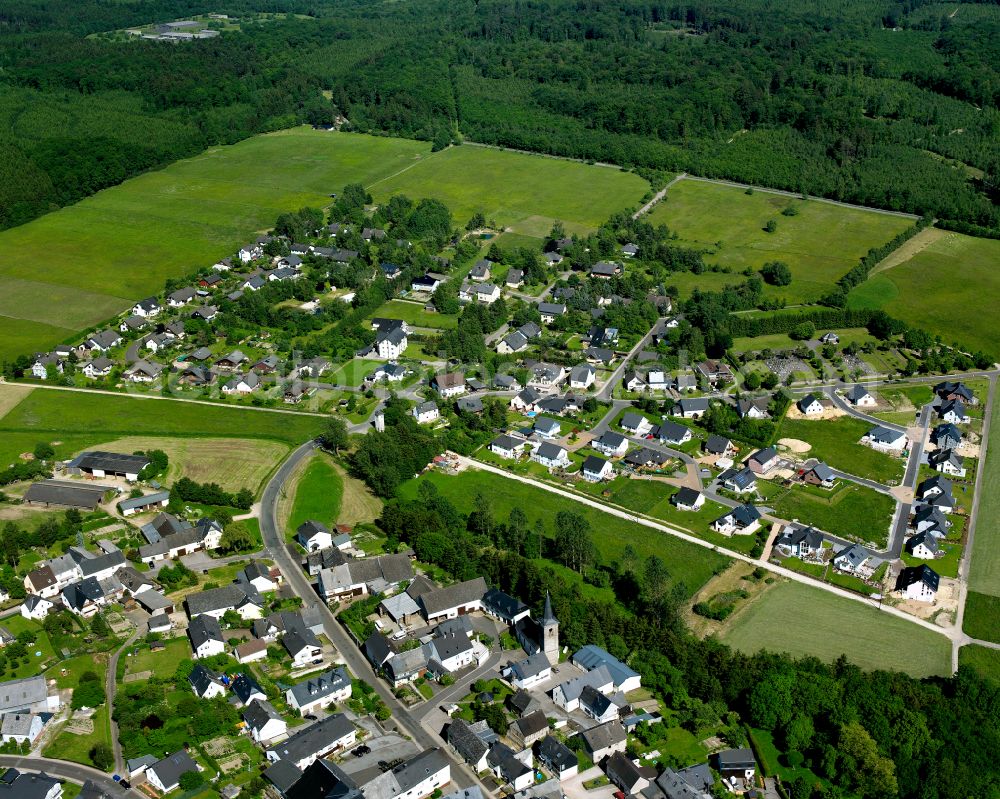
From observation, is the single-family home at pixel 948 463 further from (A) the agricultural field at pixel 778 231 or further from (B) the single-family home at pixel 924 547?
(A) the agricultural field at pixel 778 231

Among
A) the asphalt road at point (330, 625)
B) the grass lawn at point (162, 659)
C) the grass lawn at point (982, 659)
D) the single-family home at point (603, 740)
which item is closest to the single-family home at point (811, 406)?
the grass lawn at point (982, 659)

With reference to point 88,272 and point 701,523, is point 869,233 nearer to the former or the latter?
point 701,523

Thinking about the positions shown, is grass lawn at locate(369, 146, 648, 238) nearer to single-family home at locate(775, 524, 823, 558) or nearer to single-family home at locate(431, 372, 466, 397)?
single-family home at locate(431, 372, 466, 397)

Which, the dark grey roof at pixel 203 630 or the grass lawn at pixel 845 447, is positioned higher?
the dark grey roof at pixel 203 630

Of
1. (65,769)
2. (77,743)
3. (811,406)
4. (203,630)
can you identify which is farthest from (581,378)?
(65,769)

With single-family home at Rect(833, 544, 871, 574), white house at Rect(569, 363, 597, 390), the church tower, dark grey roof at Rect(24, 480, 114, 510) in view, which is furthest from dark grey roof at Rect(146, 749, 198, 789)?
white house at Rect(569, 363, 597, 390)

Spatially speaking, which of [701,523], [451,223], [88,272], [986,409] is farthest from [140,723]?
[451,223]
